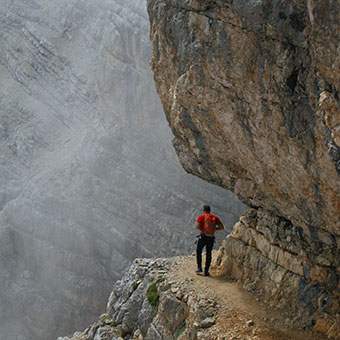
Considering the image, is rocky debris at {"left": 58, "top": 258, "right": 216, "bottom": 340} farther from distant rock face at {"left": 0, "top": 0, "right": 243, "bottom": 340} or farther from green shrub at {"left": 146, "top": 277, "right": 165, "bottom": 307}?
distant rock face at {"left": 0, "top": 0, "right": 243, "bottom": 340}

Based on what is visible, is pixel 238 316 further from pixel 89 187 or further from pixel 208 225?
pixel 89 187

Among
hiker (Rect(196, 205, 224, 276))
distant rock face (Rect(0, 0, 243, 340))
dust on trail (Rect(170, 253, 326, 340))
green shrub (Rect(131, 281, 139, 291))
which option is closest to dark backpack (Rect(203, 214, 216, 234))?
hiker (Rect(196, 205, 224, 276))

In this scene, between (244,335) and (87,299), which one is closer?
(244,335)

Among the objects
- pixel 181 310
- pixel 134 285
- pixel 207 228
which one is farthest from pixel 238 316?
pixel 134 285

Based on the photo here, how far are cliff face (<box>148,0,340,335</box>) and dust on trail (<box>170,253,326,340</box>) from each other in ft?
1.14

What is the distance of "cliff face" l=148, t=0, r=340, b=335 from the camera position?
287 inches

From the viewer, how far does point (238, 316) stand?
32.1 ft

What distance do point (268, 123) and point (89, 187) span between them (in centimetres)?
2240

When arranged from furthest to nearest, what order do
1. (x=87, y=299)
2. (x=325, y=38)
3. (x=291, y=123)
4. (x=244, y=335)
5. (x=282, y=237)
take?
(x=87, y=299) → (x=282, y=237) → (x=244, y=335) → (x=291, y=123) → (x=325, y=38)

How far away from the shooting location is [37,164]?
32.2 meters

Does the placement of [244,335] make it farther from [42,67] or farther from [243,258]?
[42,67]

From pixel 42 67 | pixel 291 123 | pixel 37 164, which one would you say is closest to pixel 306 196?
pixel 291 123

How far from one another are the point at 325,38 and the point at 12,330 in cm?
2716

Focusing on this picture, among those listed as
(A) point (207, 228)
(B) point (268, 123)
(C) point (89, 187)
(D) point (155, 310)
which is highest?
(B) point (268, 123)
